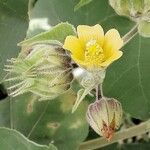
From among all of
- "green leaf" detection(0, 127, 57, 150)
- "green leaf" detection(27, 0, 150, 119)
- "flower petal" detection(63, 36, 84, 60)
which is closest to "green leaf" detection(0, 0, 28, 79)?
"green leaf" detection(27, 0, 150, 119)

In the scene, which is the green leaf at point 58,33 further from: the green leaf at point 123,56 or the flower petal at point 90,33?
the green leaf at point 123,56

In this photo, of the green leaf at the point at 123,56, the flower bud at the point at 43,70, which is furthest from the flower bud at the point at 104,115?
the green leaf at the point at 123,56

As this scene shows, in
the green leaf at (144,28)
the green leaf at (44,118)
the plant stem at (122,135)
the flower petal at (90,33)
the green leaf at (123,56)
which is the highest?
the flower petal at (90,33)

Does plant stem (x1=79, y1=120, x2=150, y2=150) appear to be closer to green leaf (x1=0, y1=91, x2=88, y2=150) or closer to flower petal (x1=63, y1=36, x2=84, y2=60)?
green leaf (x1=0, y1=91, x2=88, y2=150)

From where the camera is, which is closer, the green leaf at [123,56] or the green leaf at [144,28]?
the green leaf at [144,28]

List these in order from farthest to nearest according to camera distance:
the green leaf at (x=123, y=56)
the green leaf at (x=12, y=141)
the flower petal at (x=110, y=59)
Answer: the green leaf at (x=123, y=56)
the green leaf at (x=12, y=141)
the flower petal at (x=110, y=59)

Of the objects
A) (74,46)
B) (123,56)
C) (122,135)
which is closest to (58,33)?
(74,46)
